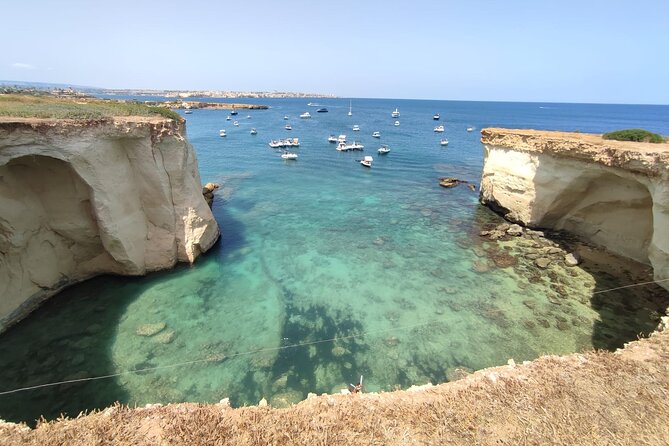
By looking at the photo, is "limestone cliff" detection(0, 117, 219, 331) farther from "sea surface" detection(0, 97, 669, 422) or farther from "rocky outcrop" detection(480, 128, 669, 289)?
"rocky outcrop" detection(480, 128, 669, 289)

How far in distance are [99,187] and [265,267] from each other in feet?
31.1

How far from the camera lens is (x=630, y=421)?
6973 mm

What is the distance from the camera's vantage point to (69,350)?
12.6 meters

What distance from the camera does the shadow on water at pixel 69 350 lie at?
1062 centimetres

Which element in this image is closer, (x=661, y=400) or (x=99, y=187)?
(x=661, y=400)

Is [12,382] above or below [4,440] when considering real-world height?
below

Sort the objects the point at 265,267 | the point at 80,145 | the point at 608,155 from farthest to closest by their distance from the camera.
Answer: the point at 265,267 < the point at 608,155 < the point at 80,145

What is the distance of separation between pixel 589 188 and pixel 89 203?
2995 cm

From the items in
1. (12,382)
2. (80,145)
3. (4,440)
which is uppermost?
(80,145)

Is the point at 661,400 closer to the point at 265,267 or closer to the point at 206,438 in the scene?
the point at 206,438

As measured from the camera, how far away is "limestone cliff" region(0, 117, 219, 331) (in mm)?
13438

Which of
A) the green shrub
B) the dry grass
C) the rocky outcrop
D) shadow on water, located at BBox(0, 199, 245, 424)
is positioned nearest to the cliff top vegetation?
shadow on water, located at BBox(0, 199, 245, 424)

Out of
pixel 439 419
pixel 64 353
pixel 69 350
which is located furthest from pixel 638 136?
pixel 64 353

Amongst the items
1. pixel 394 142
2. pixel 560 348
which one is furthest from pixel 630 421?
pixel 394 142
